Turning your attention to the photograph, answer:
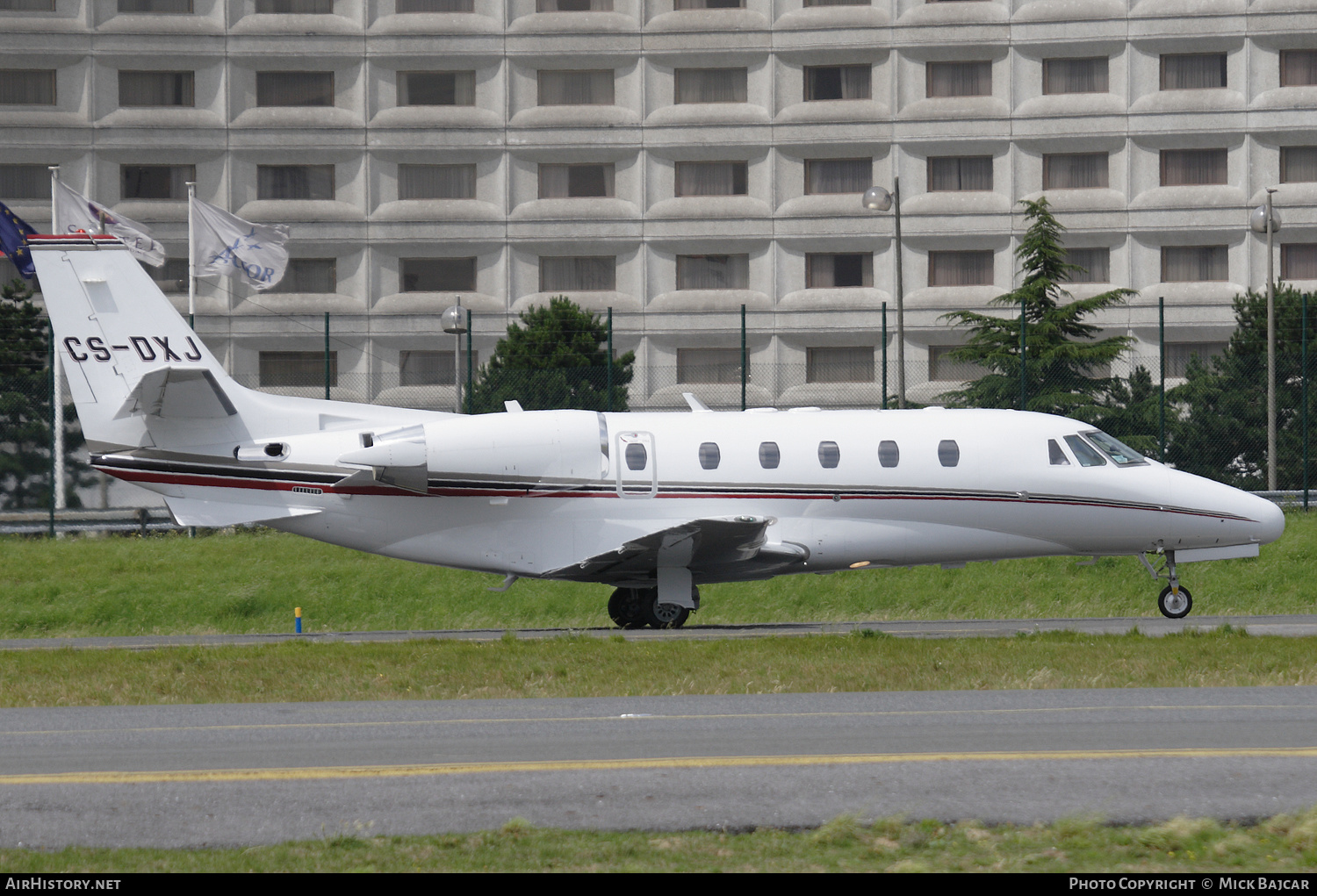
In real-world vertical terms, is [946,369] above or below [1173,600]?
above

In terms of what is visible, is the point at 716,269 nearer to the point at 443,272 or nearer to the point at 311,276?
the point at 443,272

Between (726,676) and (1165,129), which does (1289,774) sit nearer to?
(726,676)

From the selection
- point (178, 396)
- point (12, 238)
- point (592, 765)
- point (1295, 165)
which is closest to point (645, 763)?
point (592, 765)

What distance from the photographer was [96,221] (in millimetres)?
35844

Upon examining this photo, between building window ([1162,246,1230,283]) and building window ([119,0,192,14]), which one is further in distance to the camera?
building window ([1162,246,1230,283])

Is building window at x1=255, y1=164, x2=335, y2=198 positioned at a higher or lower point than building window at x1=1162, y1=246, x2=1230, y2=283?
higher

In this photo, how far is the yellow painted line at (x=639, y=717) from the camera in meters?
11.3

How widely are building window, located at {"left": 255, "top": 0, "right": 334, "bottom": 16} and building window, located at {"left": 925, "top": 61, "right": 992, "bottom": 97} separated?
23.0 m

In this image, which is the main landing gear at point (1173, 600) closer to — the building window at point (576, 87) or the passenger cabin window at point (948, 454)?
the passenger cabin window at point (948, 454)

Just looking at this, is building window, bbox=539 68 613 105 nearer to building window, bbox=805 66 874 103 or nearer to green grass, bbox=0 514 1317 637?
building window, bbox=805 66 874 103

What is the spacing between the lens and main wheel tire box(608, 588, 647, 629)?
20.9 metres

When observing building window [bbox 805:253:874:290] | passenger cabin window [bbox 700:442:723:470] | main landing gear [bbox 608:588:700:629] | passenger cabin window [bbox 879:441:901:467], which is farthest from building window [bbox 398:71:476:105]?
passenger cabin window [bbox 879:441:901:467]

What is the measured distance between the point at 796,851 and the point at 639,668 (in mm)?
7245

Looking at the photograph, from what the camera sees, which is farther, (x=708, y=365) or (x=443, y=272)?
(x=443, y=272)
